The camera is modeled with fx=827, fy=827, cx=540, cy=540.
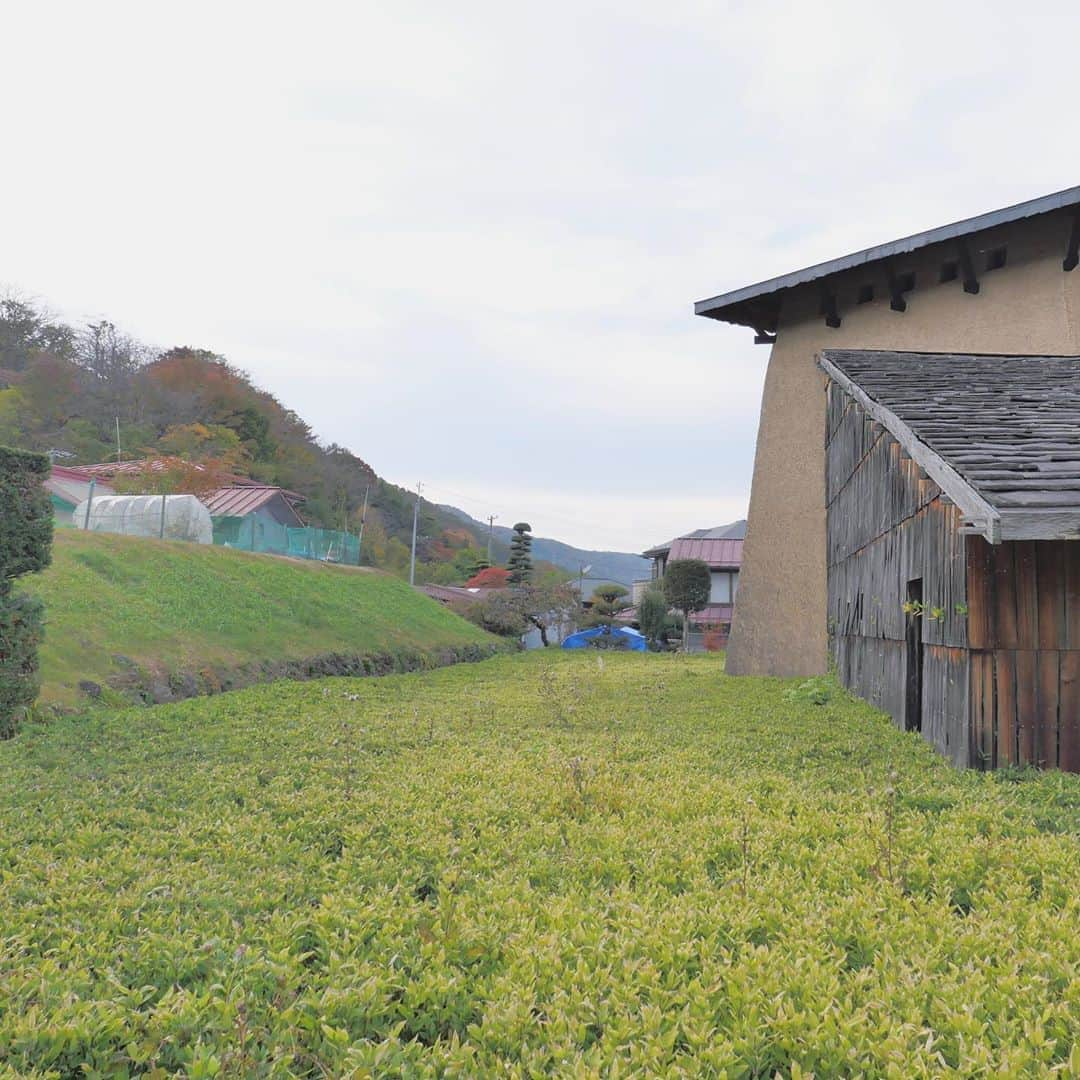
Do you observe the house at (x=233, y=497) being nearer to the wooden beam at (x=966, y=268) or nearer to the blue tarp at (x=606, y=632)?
the blue tarp at (x=606, y=632)

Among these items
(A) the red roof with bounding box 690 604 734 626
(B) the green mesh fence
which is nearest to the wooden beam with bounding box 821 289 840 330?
(B) the green mesh fence

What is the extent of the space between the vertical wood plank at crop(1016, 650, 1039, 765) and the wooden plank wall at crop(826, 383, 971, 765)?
364 millimetres

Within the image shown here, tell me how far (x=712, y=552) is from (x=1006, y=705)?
35.5 metres

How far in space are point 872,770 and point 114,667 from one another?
10.0 meters

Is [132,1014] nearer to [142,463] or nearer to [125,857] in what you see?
[125,857]

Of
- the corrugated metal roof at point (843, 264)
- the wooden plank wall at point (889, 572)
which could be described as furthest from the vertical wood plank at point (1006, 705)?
the corrugated metal roof at point (843, 264)

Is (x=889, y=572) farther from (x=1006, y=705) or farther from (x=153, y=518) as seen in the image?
(x=153, y=518)

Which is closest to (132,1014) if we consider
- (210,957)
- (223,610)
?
(210,957)

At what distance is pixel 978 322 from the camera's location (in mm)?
12281

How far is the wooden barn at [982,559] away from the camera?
600 centimetres

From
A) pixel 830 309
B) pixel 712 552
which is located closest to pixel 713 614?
pixel 712 552

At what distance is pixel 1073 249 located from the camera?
1132 cm

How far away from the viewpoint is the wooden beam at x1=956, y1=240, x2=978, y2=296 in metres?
12.1

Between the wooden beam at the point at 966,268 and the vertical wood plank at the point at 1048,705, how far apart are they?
7782 millimetres
